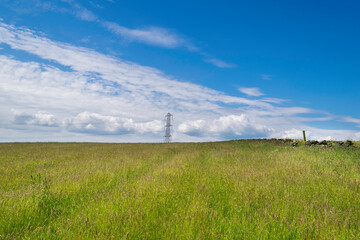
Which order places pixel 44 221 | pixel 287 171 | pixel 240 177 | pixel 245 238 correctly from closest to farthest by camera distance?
pixel 245 238 < pixel 44 221 < pixel 240 177 < pixel 287 171

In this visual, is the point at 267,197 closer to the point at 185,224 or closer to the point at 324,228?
the point at 324,228

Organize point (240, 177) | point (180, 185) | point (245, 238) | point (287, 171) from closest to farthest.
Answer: point (245, 238)
point (180, 185)
point (240, 177)
point (287, 171)

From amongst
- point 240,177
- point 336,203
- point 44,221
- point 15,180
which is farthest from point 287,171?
point 15,180

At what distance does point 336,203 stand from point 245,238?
3.17 metres

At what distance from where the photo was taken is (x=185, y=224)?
10.8 feet

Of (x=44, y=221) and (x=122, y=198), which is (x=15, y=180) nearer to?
(x=44, y=221)

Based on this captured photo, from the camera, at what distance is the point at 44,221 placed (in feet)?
12.6

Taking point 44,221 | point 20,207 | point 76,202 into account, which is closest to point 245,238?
point 44,221

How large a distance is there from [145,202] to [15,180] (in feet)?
17.9

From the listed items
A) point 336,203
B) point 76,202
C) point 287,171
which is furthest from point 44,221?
point 287,171

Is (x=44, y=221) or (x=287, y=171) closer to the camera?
(x=44, y=221)

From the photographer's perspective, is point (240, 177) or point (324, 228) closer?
point (324, 228)

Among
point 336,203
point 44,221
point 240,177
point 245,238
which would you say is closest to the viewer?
point 245,238

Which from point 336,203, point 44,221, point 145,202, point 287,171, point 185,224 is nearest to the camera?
point 185,224
